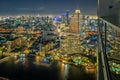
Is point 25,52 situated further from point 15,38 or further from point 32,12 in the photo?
point 32,12

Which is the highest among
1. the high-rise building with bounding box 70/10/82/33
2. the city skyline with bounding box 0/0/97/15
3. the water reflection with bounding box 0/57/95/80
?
the city skyline with bounding box 0/0/97/15

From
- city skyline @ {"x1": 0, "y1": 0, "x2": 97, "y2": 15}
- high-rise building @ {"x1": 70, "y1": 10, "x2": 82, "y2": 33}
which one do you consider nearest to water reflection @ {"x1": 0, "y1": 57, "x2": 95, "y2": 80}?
high-rise building @ {"x1": 70, "y1": 10, "x2": 82, "y2": 33}

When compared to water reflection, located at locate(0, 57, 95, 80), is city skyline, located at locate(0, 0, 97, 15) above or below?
above

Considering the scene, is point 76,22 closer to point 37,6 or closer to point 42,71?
point 42,71

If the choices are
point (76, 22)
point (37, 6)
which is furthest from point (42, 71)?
point (37, 6)

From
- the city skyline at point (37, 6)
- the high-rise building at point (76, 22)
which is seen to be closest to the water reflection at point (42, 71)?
the high-rise building at point (76, 22)

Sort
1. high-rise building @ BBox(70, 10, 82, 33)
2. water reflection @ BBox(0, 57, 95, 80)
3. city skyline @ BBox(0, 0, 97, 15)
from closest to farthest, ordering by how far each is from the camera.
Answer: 1. water reflection @ BBox(0, 57, 95, 80)
2. high-rise building @ BBox(70, 10, 82, 33)
3. city skyline @ BBox(0, 0, 97, 15)

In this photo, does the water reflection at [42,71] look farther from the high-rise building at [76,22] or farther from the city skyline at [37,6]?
the city skyline at [37,6]

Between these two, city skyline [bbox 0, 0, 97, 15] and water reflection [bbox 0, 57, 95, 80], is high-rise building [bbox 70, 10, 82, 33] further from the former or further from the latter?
water reflection [bbox 0, 57, 95, 80]

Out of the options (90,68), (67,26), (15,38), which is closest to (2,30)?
(15,38)
